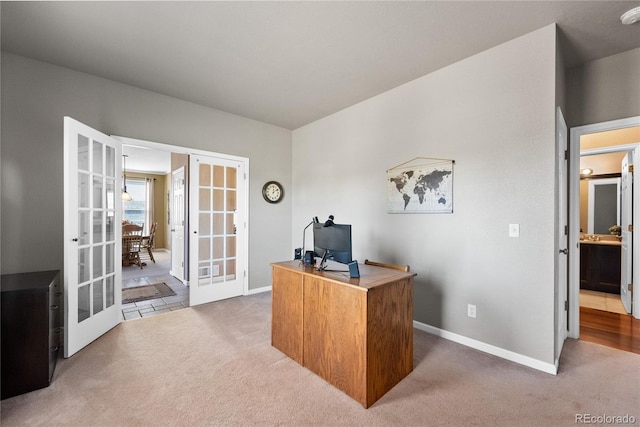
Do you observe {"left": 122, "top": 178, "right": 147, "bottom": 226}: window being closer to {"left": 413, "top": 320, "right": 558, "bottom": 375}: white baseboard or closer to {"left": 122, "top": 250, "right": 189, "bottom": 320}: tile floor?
{"left": 122, "top": 250, "right": 189, "bottom": 320}: tile floor

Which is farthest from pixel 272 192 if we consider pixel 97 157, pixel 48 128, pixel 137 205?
pixel 137 205

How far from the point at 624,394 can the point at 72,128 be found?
4.70 metres

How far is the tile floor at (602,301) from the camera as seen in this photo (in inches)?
143

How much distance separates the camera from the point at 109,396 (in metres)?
1.90

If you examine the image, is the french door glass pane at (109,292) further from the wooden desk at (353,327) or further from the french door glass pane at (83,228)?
the wooden desk at (353,327)

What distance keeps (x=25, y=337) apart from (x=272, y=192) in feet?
10.5

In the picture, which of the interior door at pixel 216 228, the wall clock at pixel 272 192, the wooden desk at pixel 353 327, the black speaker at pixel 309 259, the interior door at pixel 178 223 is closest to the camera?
the wooden desk at pixel 353 327

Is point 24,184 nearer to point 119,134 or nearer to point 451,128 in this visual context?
point 119,134

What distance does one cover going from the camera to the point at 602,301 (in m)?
3.93

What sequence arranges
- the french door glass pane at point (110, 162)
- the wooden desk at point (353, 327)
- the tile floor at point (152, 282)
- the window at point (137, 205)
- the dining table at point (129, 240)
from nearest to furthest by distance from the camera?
the wooden desk at point (353, 327), the french door glass pane at point (110, 162), the tile floor at point (152, 282), the dining table at point (129, 240), the window at point (137, 205)

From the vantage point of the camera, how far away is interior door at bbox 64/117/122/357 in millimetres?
2354

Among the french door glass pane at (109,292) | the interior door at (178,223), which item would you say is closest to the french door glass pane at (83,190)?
the french door glass pane at (109,292)

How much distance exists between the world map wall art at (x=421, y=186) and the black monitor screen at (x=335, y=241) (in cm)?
116

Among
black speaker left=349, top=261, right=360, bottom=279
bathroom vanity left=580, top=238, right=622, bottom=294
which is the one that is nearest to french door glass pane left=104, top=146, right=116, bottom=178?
black speaker left=349, top=261, right=360, bottom=279
